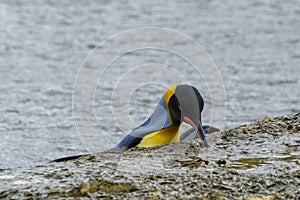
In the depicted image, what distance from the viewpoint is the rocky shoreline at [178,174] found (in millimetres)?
4812

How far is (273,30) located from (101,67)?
4.57 meters

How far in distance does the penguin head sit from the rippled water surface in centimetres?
304

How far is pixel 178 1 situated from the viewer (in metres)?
19.4

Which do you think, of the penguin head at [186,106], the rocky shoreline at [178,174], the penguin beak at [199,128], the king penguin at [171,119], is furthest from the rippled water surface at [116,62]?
the rocky shoreline at [178,174]

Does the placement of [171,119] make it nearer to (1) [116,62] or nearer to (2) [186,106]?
(2) [186,106]

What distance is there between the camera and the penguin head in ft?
21.6

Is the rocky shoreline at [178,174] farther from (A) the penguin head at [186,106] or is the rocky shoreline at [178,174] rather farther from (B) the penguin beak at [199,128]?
(A) the penguin head at [186,106]

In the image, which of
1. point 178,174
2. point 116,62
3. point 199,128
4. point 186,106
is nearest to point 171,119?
point 186,106

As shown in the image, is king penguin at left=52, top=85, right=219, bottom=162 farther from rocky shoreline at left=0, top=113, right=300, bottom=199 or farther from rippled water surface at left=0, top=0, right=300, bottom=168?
rippled water surface at left=0, top=0, right=300, bottom=168

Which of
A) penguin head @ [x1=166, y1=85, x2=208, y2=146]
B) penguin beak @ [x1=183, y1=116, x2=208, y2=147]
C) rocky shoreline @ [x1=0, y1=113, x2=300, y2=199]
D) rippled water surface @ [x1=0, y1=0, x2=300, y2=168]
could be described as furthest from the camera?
rippled water surface @ [x1=0, y1=0, x2=300, y2=168]

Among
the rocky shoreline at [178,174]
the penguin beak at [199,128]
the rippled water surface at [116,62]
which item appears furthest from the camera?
the rippled water surface at [116,62]

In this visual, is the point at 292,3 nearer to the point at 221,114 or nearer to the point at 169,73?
the point at 169,73

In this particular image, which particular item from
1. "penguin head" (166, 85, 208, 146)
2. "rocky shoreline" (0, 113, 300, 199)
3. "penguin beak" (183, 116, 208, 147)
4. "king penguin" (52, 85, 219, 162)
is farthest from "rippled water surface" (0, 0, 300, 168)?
"rocky shoreline" (0, 113, 300, 199)

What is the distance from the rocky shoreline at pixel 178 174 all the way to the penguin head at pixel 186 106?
1.71ft
